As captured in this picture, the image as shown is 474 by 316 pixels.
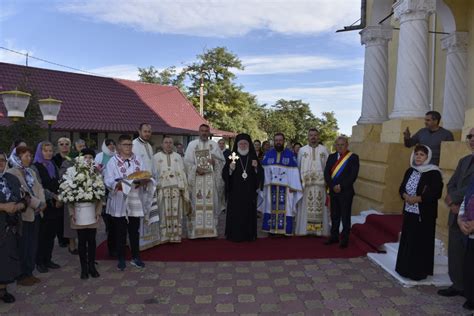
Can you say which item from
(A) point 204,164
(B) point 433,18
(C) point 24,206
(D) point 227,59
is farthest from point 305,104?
(C) point 24,206

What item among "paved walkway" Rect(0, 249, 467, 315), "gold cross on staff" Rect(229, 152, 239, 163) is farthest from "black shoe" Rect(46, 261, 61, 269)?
"gold cross on staff" Rect(229, 152, 239, 163)

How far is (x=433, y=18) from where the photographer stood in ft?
34.2

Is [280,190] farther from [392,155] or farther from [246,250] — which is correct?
[392,155]

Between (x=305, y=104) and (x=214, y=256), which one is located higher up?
(x=305, y=104)

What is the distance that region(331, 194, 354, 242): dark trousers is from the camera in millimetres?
6293

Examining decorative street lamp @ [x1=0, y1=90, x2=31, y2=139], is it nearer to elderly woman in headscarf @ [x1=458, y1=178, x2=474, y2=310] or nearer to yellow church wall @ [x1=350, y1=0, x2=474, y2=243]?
yellow church wall @ [x1=350, y1=0, x2=474, y2=243]

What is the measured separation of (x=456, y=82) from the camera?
934 cm

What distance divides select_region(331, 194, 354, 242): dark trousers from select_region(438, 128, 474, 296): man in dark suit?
1927 millimetres

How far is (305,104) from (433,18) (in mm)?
41235

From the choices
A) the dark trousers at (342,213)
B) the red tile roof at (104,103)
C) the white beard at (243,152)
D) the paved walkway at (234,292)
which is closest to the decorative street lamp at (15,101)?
the paved walkway at (234,292)

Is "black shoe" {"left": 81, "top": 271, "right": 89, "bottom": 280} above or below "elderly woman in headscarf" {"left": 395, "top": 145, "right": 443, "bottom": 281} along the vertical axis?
below

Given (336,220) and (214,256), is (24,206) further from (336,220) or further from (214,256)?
(336,220)

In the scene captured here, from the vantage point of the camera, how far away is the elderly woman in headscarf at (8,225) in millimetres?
4285

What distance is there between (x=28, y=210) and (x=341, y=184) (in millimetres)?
4305
